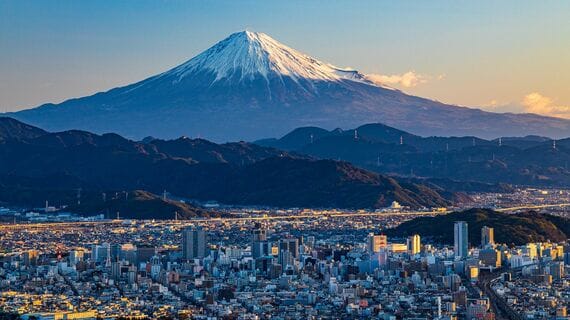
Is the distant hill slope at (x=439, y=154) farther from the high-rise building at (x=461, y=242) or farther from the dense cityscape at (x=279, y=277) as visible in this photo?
the high-rise building at (x=461, y=242)

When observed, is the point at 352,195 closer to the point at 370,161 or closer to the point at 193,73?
the point at 370,161

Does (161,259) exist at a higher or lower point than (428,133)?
lower

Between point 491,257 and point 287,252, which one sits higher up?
point 287,252

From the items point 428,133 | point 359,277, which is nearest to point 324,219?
point 359,277

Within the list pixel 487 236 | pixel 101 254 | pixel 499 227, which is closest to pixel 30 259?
pixel 101 254

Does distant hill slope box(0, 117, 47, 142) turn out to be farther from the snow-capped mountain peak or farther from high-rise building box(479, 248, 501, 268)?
high-rise building box(479, 248, 501, 268)

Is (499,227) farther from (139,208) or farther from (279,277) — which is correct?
(139,208)

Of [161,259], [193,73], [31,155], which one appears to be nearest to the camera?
[161,259]

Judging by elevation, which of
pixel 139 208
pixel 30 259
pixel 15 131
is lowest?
pixel 30 259
